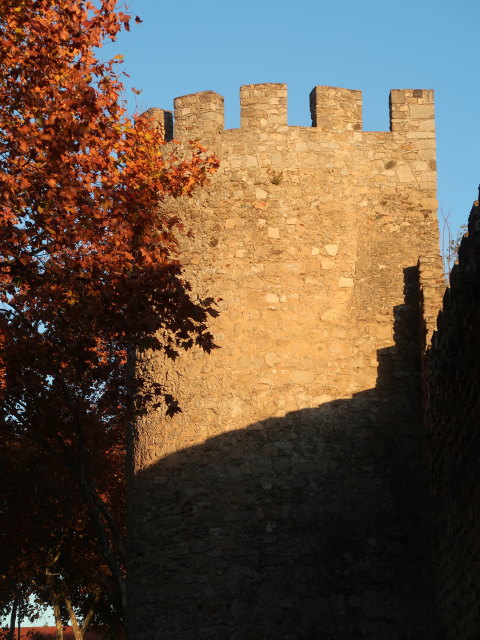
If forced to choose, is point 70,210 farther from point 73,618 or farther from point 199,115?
point 73,618

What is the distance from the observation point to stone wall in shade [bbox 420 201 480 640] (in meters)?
8.66

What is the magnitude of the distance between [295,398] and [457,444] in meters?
3.58

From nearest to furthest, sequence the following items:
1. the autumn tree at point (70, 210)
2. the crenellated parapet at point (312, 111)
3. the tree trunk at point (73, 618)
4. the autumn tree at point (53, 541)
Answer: the autumn tree at point (70, 210), the crenellated parapet at point (312, 111), the autumn tree at point (53, 541), the tree trunk at point (73, 618)

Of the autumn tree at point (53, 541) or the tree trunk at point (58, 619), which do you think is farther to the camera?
the tree trunk at point (58, 619)

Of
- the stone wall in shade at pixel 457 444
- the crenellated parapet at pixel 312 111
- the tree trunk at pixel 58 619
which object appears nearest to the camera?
the stone wall in shade at pixel 457 444

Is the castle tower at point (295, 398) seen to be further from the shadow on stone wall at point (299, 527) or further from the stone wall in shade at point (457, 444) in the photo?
the stone wall in shade at point (457, 444)

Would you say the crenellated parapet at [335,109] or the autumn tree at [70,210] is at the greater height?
the crenellated parapet at [335,109]

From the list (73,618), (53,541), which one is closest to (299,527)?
(53,541)

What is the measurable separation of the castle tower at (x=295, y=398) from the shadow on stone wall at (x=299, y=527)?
2 centimetres

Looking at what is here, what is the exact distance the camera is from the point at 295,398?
518 inches

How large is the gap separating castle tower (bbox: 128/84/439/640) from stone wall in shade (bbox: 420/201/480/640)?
2.89 feet

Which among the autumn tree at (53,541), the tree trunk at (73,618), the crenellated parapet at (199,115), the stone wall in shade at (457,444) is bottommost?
the stone wall in shade at (457,444)

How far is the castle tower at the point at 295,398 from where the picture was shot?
1245 centimetres

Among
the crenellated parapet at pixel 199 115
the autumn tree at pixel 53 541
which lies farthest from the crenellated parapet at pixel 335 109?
the autumn tree at pixel 53 541
